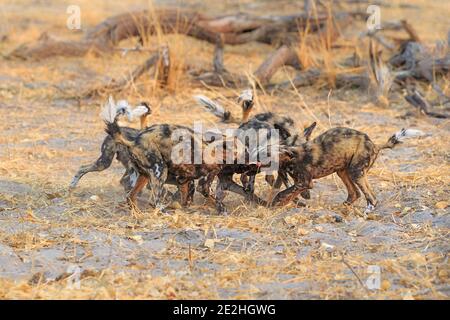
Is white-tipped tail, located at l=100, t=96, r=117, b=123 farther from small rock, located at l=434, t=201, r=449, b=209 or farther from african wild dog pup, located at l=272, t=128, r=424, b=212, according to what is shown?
small rock, located at l=434, t=201, r=449, b=209

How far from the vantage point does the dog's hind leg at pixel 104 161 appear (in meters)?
7.04

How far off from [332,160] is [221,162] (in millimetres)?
800

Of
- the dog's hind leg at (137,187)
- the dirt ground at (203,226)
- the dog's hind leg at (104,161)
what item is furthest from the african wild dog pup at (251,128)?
the dog's hind leg at (104,161)

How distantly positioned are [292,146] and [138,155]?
1.16 metres

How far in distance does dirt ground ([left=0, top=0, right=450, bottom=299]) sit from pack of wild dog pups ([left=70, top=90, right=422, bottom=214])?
0.49 feet

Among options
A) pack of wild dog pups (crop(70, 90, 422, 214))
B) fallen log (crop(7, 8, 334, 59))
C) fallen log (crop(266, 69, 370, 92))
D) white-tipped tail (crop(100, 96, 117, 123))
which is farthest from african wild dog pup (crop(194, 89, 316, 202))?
fallen log (crop(7, 8, 334, 59))

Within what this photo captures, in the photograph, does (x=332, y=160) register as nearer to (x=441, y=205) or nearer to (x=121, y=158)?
(x=441, y=205)

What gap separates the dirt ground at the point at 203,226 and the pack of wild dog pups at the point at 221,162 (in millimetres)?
149

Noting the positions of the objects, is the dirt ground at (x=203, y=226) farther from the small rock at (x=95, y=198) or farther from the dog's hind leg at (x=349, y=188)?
the dog's hind leg at (x=349, y=188)

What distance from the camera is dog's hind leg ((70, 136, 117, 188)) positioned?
23.1 ft
